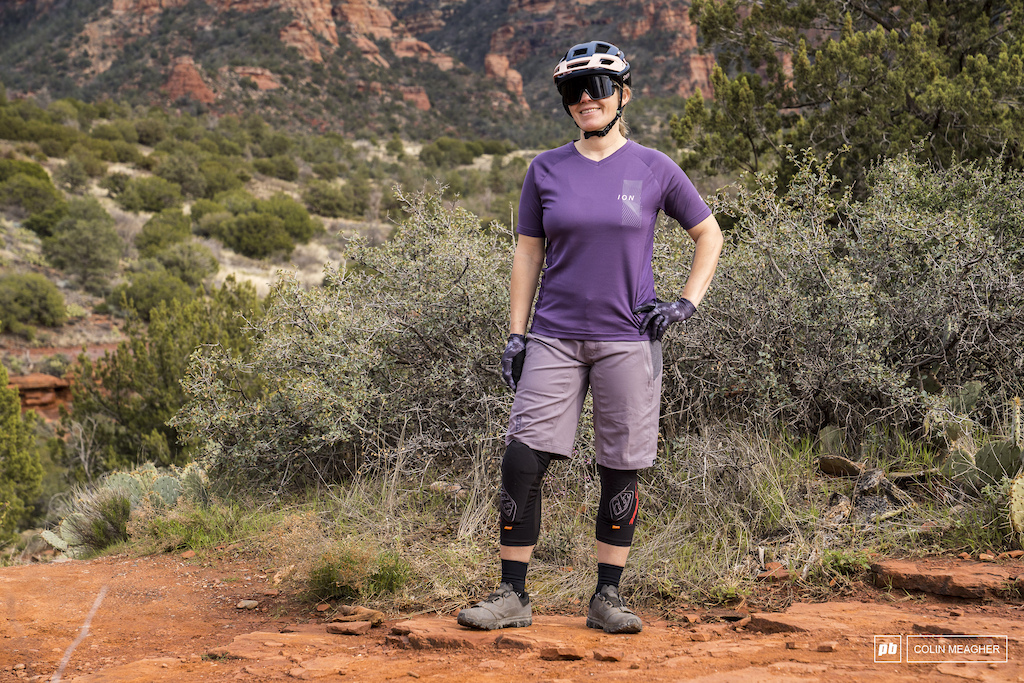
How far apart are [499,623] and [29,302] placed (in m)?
16.6

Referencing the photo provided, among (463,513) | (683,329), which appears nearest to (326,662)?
(463,513)

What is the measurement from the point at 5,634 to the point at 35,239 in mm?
20277

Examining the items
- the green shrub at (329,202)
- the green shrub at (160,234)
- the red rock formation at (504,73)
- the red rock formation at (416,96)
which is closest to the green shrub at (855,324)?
the green shrub at (160,234)

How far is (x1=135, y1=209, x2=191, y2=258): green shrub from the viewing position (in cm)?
1980

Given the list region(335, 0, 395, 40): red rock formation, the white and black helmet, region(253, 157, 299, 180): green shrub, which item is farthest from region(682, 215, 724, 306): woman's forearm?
region(335, 0, 395, 40): red rock formation

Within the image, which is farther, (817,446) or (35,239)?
(35,239)

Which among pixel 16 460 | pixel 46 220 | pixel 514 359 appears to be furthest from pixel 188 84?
pixel 514 359

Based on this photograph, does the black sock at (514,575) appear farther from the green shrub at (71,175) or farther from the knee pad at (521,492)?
the green shrub at (71,175)

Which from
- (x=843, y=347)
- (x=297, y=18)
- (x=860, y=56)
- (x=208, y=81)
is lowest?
(x=843, y=347)

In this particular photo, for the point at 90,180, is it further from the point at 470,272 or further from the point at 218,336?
the point at 470,272

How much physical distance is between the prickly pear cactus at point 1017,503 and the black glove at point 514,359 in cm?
185

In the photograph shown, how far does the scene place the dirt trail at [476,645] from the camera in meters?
2.03

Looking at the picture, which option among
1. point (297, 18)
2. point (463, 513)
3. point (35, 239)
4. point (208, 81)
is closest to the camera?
point (463, 513)

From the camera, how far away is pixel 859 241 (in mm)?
4055
